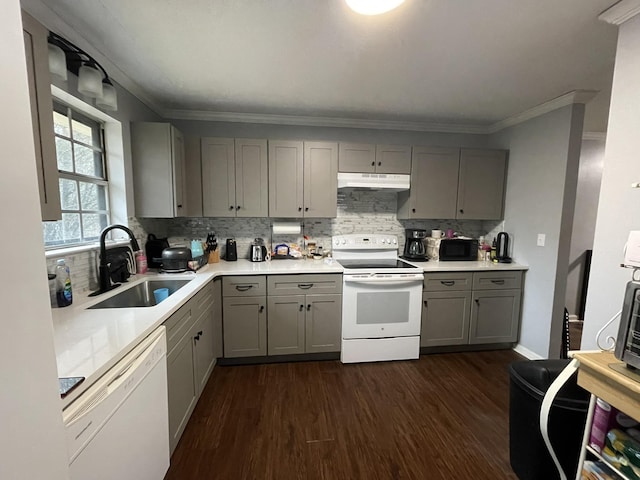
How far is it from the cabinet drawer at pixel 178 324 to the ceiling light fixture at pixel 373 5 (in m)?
1.79

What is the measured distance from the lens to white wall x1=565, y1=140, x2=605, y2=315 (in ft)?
11.6

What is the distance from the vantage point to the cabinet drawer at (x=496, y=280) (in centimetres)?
274

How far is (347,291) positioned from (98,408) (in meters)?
1.93

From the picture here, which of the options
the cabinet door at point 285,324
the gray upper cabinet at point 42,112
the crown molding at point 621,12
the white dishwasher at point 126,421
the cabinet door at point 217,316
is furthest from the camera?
the cabinet door at point 285,324

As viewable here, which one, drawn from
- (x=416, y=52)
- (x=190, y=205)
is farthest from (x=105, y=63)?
(x=416, y=52)

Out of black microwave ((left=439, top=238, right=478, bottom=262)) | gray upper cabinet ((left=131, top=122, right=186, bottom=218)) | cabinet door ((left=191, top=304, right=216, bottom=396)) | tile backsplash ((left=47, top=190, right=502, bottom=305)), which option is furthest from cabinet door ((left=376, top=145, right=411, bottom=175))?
cabinet door ((left=191, top=304, right=216, bottom=396))

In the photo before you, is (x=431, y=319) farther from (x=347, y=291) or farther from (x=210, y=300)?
(x=210, y=300)

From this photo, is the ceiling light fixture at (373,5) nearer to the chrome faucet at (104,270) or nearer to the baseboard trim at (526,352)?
the chrome faucet at (104,270)

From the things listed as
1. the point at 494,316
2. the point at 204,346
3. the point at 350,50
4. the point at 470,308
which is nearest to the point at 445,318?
the point at 470,308

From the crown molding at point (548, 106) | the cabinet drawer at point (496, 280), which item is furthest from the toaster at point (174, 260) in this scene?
the crown molding at point (548, 106)

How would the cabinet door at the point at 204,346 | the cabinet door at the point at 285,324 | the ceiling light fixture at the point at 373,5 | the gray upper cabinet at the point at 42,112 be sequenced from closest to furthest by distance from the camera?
1. the gray upper cabinet at the point at 42,112
2. the ceiling light fixture at the point at 373,5
3. the cabinet door at the point at 204,346
4. the cabinet door at the point at 285,324

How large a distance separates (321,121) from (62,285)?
2576 millimetres

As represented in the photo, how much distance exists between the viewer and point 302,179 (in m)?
2.84

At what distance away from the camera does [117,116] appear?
6.96ft
